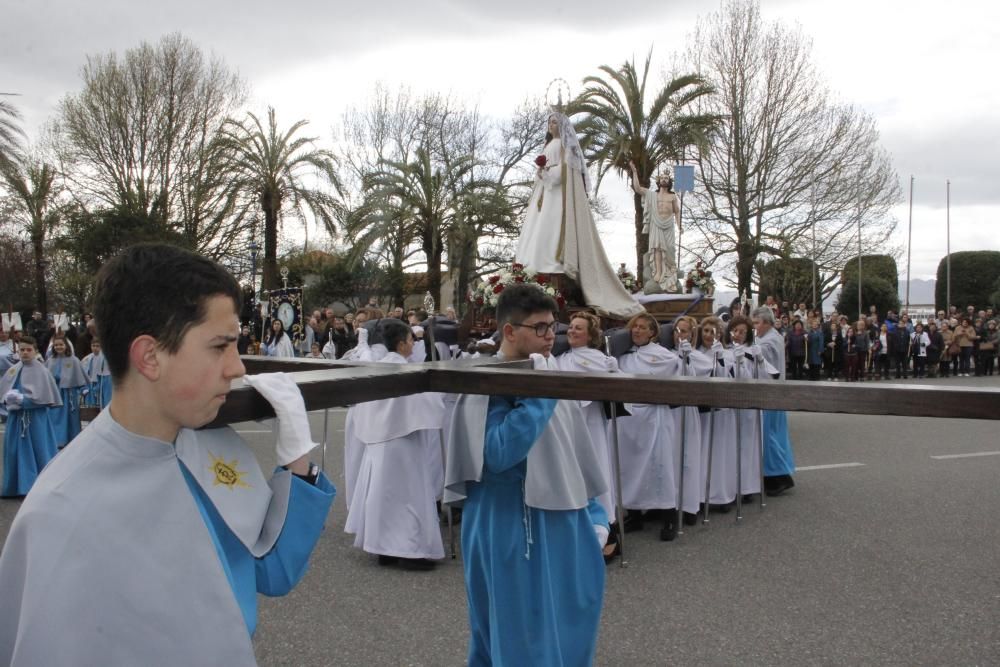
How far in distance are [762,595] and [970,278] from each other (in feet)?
114

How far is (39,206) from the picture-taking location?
29516 mm

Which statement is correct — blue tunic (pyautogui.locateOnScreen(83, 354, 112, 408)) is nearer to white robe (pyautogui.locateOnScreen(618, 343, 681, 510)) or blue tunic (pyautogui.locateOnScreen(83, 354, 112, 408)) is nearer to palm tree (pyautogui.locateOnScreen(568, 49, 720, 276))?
white robe (pyautogui.locateOnScreen(618, 343, 681, 510))

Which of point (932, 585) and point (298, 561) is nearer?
point (298, 561)

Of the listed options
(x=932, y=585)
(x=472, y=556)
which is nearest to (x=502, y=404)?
(x=472, y=556)

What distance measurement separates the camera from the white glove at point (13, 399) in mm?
8562

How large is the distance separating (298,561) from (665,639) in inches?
127

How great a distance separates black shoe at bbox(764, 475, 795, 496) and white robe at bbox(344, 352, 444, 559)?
12.6 ft

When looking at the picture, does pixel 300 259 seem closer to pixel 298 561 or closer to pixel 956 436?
pixel 956 436

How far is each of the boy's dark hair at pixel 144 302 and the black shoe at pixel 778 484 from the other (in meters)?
7.73

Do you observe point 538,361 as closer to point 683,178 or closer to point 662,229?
point 662,229

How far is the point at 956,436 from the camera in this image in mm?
11969

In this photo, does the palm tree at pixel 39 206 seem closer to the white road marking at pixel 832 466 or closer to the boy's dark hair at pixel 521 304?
the white road marking at pixel 832 466

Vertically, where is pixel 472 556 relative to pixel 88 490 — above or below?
below

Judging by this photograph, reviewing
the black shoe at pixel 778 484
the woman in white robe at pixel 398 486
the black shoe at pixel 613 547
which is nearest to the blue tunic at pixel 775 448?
the black shoe at pixel 778 484
